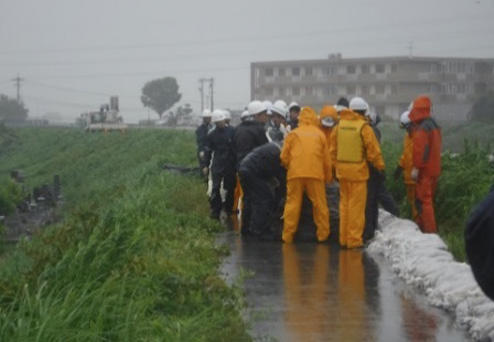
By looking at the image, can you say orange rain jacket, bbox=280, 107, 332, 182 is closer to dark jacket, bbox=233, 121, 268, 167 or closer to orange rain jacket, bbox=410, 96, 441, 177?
orange rain jacket, bbox=410, 96, 441, 177

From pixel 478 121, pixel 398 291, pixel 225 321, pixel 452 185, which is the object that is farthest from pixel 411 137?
pixel 478 121

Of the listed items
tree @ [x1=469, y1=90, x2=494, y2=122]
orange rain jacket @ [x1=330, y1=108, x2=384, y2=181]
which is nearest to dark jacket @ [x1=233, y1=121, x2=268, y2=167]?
orange rain jacket @ [x1=330, y1=108, x2=384, y2=181]

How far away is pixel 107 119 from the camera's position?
89312 millimetres

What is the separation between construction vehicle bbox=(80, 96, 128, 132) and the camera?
84250mm

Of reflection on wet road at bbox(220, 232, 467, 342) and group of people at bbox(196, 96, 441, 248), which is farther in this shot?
group of people at bbox(196, 96, 441, 248)

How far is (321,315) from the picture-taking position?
9.40 m

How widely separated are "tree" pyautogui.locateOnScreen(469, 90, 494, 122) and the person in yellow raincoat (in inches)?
1196

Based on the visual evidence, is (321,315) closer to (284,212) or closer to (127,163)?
(284,212)

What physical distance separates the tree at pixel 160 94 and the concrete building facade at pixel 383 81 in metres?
45.4

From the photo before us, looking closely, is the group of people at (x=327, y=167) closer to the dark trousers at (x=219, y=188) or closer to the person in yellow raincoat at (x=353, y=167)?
the person in yellow raincoat at (x=353, y=167)

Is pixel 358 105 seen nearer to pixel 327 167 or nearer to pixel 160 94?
pixel 327 167

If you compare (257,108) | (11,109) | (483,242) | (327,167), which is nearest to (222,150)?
(257,108)

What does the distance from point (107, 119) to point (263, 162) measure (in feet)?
248

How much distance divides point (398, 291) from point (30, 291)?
4018 millimetres
